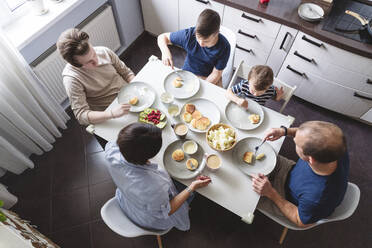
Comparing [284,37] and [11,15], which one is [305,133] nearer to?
[284,37]

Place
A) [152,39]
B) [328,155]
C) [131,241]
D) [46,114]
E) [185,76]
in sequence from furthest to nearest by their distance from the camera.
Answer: [152,39], [46,114], [131,241], [185,76], [328,155]

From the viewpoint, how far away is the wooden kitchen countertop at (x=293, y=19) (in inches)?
77.5

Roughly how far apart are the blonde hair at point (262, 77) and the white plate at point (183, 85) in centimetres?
40

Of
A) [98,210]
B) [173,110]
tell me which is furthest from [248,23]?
[98,210]

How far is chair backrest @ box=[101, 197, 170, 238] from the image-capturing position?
4.32 feet

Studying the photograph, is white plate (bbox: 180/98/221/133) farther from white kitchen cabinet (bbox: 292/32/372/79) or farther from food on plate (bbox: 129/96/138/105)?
white kitchen cabinet (bbox: 292/32/372/79)

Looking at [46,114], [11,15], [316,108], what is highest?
[11,15]

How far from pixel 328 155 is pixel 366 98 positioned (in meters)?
1.57

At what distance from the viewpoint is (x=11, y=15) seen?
1.96 m

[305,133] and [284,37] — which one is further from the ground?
[305,133]

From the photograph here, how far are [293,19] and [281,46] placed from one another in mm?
284

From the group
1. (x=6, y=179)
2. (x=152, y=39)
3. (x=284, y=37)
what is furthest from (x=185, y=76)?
(x=6, y=179)

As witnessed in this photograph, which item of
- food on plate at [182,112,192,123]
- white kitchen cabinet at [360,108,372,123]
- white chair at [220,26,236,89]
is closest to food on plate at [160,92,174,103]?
food on plate at [182,112,192,123]

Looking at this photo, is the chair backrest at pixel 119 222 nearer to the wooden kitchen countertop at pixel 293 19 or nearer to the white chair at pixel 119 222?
the white chair at pixel 119 222
